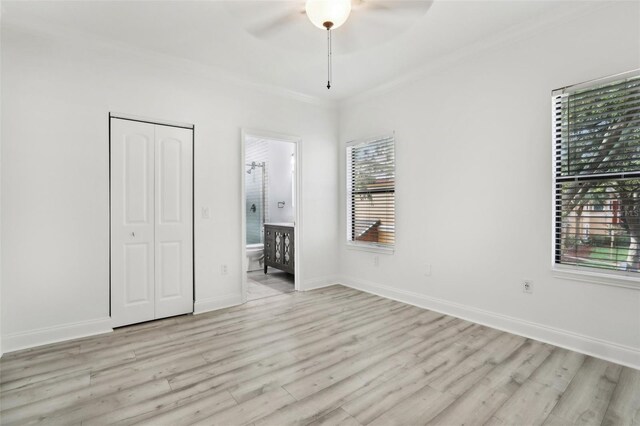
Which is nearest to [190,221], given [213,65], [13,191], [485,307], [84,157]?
[84,157]

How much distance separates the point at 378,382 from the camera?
2.19m

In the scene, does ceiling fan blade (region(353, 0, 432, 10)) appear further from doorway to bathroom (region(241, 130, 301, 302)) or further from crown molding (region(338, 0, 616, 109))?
doorway to bathroom (region(241, 130, 301, 302))

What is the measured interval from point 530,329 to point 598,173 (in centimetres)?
144

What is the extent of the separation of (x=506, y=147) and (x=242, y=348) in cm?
303

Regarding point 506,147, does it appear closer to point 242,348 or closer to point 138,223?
point 242,348

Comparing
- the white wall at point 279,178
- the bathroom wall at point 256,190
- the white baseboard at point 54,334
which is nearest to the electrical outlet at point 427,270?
the white baseboard at point 54,334

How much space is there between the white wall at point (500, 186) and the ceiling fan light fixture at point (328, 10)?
1844mm

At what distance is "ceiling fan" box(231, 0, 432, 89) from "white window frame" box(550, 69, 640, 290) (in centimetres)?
147

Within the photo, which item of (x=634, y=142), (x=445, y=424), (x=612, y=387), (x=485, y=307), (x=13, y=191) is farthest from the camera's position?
(x=485, y=307)

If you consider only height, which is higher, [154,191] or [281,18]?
[281,18]

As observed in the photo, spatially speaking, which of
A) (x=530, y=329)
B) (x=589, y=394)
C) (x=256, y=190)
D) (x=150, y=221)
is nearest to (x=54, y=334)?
(x=150, y=221)

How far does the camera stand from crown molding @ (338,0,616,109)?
260 cm

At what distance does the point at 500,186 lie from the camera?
3.13 meters

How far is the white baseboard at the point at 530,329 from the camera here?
2.44m
